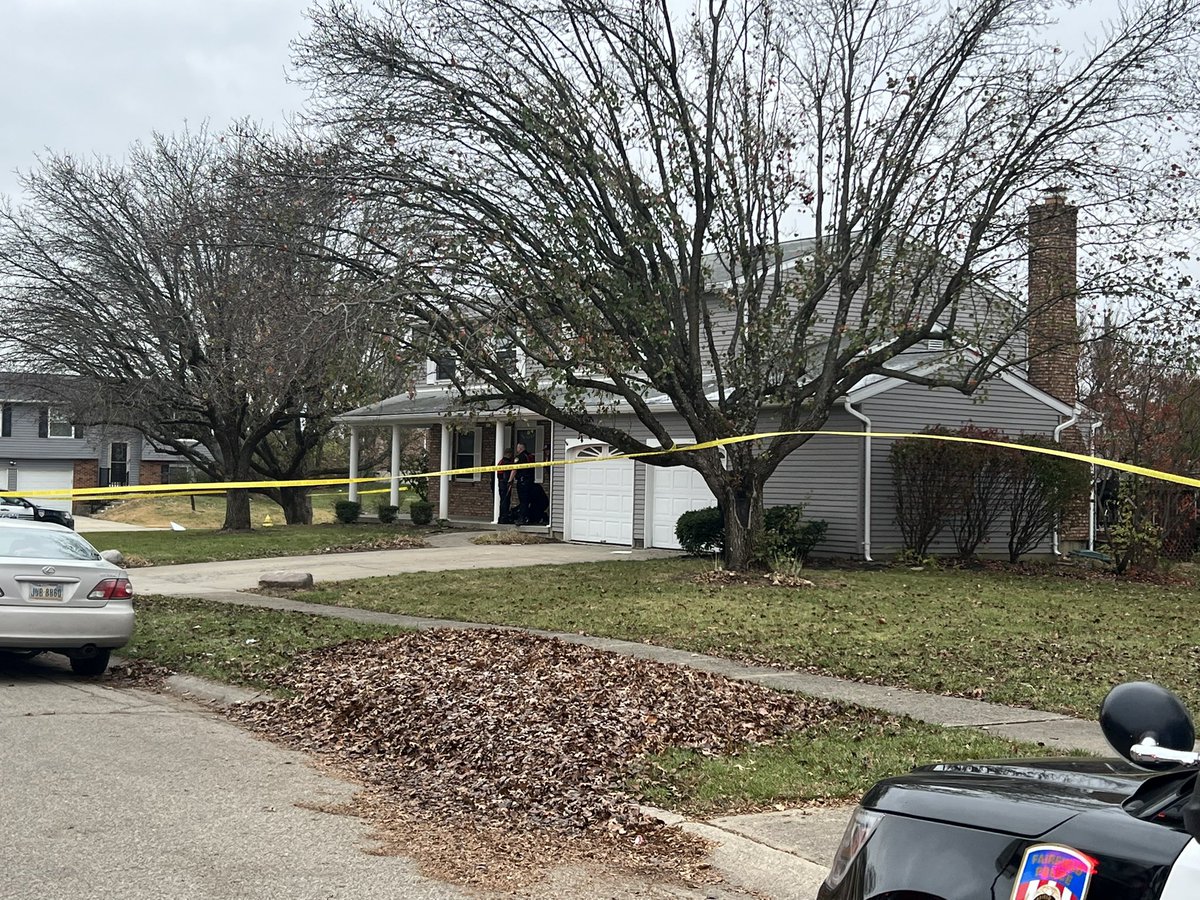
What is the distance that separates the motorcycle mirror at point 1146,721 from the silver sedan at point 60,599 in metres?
9.84

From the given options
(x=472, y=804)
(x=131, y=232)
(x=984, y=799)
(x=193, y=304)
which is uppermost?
(x=131, y=232)

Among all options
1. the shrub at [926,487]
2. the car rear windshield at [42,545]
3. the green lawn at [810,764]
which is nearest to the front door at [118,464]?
the shrub at [926,487]

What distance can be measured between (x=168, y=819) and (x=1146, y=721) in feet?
17.0

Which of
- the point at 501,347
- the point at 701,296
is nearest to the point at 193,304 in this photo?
the point at 501,347

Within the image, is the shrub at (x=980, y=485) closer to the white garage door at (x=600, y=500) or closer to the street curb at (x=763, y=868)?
the white garage door at (x=600, y=500)

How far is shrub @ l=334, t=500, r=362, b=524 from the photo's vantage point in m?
32.4

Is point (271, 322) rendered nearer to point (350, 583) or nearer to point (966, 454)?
point (350, 583)

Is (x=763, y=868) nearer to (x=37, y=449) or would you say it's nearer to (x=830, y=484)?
(x=830, y=484)

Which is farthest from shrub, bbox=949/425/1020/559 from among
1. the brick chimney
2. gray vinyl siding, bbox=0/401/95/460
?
gray vinyl siding, bbox=0/401/95/460

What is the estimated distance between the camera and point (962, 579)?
19.8 meters

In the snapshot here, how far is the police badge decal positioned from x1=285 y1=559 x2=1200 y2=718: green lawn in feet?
23.1

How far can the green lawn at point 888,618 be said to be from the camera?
10.9 m

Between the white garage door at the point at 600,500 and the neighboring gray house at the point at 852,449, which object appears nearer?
the neighboring gray house at the point at 852,449

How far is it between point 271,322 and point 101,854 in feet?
48.4
